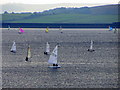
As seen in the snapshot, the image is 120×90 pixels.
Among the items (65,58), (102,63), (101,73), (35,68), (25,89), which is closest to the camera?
(25,89)

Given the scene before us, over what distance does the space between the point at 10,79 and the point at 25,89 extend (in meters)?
8.33

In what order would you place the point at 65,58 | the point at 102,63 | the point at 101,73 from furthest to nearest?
the point at 65,58
the point at 102,63
the point at 101,73

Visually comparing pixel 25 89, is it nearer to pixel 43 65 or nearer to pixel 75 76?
pixel 75 76

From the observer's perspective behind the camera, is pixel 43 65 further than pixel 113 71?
Yes

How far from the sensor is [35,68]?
2290 inches

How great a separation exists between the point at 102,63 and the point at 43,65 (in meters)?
6.83

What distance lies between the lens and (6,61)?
2606 inches

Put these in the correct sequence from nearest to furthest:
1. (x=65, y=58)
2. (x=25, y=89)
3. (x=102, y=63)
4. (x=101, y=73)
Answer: (x=25, y=89) < (x=101, y=73) < (x=102, y=63) < (x=65, y=58)

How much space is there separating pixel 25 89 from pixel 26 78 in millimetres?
8857

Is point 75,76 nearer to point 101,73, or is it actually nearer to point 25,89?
point 101,73

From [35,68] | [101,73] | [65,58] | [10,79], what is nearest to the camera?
[10,79]

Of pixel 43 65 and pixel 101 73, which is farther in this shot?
pixel 43 65

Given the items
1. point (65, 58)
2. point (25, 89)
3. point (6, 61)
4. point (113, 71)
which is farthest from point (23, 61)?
point (25, 89)

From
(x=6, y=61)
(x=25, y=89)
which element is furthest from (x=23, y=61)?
(x=25, y=89)
